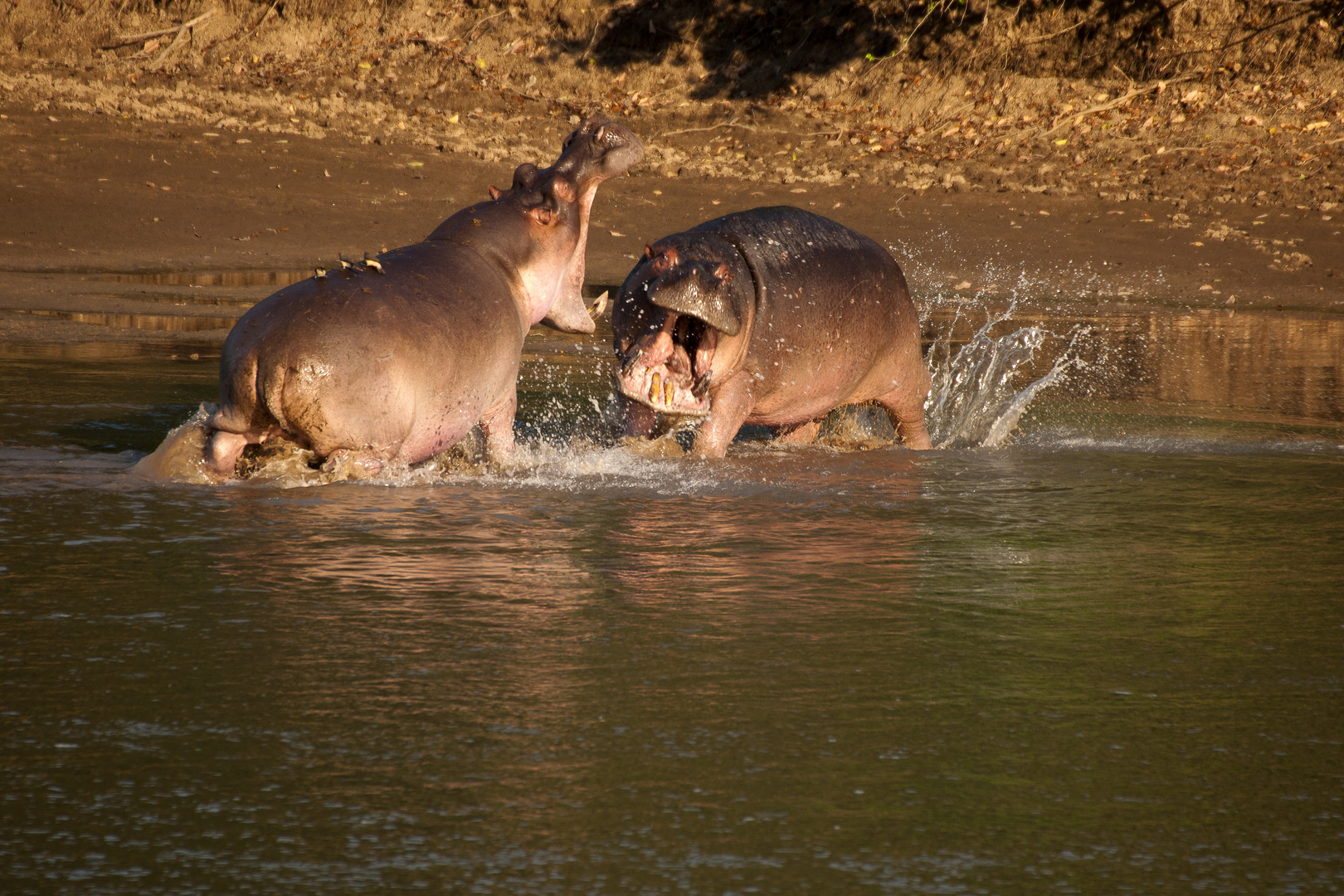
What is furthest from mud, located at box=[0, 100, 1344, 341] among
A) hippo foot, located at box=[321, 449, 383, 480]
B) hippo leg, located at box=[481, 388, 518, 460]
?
hippo foot, located at box=[321, 449, 383, 480]

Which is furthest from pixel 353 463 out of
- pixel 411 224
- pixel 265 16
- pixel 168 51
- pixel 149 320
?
pixel 265 16

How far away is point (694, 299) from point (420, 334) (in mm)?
949

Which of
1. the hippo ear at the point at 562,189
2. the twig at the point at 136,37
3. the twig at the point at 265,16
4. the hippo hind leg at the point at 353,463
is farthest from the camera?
the twig at the point at 265,16

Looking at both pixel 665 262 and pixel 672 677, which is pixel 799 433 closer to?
pixel 665 262

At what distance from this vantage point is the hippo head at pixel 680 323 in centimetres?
516

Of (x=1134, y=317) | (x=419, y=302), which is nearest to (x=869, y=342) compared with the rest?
(x=419, y=302)

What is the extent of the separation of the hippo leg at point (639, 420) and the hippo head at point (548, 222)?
1.50 feet

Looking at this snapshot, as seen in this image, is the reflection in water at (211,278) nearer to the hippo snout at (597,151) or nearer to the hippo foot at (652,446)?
the hippo snout at (597,151)

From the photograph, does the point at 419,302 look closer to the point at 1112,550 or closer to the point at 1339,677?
the point at 1112,550

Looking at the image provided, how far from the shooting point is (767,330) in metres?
5.54

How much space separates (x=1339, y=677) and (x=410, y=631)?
6.24 ft

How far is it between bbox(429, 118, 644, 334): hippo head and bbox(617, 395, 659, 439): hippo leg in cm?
46

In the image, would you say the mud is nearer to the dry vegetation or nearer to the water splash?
the dry vegetation

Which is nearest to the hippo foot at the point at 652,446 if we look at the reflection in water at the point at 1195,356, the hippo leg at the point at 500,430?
the hippo leg at the point at 500,430
